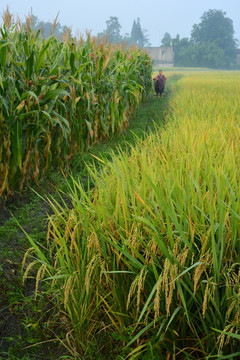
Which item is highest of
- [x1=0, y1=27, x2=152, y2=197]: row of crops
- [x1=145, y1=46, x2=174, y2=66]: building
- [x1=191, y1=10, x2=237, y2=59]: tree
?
[x1=191, y1=10, x2=237, y2=59]: tree

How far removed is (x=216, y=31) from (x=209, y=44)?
11784 millimetres

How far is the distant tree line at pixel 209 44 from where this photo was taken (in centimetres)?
6322

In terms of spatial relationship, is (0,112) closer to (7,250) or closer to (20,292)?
(7,250)

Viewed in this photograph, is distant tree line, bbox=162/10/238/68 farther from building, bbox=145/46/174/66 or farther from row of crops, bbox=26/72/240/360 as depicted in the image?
row of crops, bbox=26/72/240/360

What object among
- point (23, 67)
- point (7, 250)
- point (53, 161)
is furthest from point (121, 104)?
point (7, 250)

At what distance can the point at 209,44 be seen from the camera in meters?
64.1

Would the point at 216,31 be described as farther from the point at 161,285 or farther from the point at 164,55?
the point at 161,285

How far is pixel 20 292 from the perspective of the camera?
234cm

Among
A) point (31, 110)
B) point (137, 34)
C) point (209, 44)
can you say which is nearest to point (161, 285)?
point (31, 110)

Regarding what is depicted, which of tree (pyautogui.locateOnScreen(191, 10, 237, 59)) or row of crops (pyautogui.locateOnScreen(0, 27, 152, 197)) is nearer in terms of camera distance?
row of crops (pyautogui.locateOnScreen(0, 27, 152, 197))

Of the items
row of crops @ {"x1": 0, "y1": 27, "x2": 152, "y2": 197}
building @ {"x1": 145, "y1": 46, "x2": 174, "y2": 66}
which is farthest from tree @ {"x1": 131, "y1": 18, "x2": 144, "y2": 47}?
row of crops @ {"x1": 0, "y1": 27, "x2": 152, "y2": 197}

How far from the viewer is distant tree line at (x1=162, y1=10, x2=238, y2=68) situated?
63.2m

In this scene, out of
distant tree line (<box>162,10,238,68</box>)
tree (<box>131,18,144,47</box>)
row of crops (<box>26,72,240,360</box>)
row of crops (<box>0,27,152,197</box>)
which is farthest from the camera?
tree (<box>131,18,144,47</box>)

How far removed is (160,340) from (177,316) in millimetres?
164
